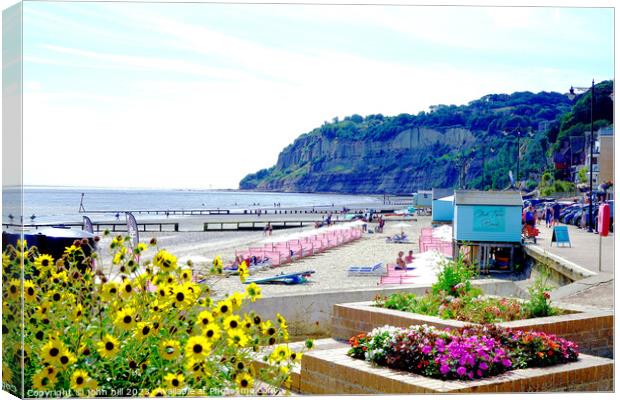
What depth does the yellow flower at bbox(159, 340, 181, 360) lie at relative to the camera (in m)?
4.40

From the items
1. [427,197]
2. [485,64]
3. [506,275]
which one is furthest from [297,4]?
[427,197]

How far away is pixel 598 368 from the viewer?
261 inches

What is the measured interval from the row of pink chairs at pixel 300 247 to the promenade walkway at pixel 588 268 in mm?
7446

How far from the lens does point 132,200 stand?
56875mm

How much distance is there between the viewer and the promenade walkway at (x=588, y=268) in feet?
35.3

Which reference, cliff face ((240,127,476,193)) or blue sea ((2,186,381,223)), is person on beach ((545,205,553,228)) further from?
blue sea ((2,186,381,223))

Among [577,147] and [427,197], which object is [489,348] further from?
[427,197]

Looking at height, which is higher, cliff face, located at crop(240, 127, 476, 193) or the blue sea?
cliff face, located at crop(240, 127, 476, 193)

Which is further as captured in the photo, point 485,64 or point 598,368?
point 485,64

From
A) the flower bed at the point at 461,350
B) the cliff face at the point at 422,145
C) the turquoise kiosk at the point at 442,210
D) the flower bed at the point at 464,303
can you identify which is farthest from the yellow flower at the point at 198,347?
the turquoise kiosk at the point at 442,210

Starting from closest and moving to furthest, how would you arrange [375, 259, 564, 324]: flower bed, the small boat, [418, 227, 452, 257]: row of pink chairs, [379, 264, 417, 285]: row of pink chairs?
1. [375, 259, 564, 324]: flower bed
2. [379, 264, 417, 285]: row of pink chairs
3. the small boat
4. [418, 227, 452, 257]: row of pink chairs

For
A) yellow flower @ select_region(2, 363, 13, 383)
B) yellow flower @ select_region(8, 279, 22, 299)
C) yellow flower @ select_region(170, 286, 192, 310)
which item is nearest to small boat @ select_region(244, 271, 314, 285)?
yellow flower @ select_region(2, 363, 13, 383)

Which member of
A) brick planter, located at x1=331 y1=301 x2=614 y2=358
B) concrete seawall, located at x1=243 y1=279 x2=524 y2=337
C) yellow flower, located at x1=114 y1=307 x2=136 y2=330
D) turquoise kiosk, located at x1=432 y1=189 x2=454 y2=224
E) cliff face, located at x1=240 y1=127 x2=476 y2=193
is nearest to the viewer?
yellow flower, located at x1=114 y1=307 x2=136 y2=330

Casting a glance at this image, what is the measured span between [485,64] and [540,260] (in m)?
10.8
